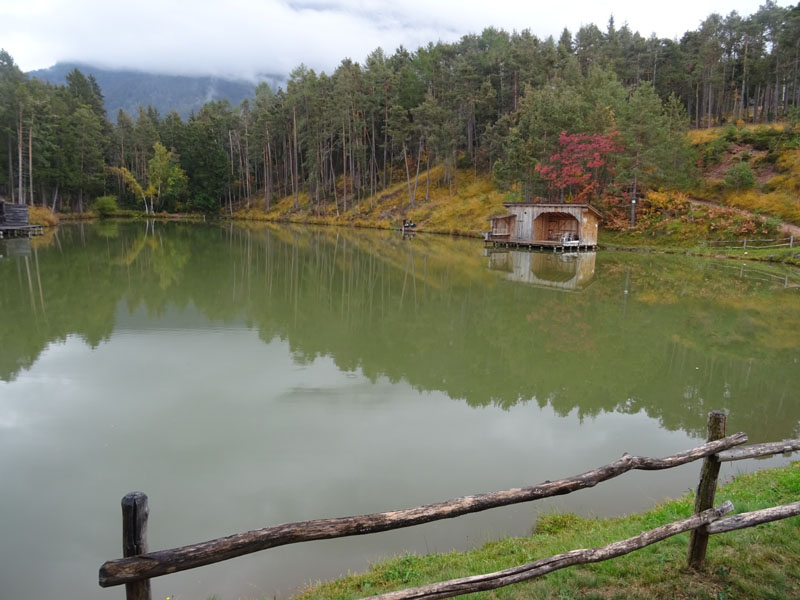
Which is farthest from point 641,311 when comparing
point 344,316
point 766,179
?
point 766,179

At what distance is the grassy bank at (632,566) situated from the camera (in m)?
4.13

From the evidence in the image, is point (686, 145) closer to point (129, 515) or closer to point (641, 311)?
point (641, 311)

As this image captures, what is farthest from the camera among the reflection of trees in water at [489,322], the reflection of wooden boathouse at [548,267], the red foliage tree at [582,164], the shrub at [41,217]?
the shrub at [41,217]

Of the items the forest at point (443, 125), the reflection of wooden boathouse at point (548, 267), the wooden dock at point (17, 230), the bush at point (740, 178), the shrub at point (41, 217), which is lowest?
the reflection of wooden boathouse at point (548, 267)

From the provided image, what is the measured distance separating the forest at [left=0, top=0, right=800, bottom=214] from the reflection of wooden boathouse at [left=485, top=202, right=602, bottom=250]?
12.1 ft

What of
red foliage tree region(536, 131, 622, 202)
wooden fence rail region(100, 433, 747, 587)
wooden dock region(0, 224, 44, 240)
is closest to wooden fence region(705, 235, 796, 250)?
red foliage tree region(536, 131, 622, 202)

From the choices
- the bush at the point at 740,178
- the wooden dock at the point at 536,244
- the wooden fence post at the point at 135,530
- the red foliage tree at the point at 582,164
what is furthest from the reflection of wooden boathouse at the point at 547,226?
the wooden fence post at the point at 135,530

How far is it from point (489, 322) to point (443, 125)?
42.9 metres

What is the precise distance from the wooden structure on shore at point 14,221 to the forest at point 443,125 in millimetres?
9977

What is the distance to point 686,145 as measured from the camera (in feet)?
138

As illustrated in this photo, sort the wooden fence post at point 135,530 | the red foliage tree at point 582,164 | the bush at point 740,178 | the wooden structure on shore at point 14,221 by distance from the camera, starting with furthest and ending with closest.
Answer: the wooden structure on shore at point 14,221
the red foliage tree at point 582,164
the bush at point 740,178
the wooden fence post at point 135,530

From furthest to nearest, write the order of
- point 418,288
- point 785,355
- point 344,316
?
point 418,288, point 344,316, point 785,355

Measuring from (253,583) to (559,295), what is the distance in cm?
1759

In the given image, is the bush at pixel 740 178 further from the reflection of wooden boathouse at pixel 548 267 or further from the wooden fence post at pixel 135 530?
the wooden fence post at pixel 135 530
